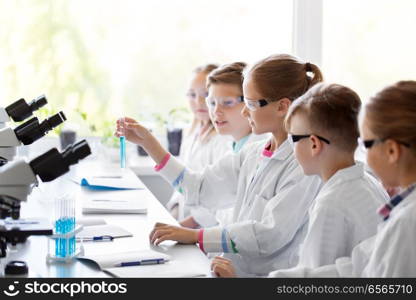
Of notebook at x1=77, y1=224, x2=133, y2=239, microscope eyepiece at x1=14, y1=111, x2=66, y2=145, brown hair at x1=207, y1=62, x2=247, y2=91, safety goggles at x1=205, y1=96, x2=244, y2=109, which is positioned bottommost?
notebook at x1=77, y1=224, x2=133, y2=239

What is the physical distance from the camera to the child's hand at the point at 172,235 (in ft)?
7.80

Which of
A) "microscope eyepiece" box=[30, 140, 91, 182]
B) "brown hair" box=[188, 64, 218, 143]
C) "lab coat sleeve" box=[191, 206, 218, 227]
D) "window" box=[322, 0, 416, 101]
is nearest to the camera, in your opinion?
"microscope eyepiece" box=[30, 140, 91, 182]

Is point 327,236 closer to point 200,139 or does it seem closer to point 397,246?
point 397,246

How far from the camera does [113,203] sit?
3035 millimetres

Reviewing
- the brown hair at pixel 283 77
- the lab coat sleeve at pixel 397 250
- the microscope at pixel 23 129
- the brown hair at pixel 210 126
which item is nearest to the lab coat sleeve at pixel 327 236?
the lab coat sleeve at pixel 397 250

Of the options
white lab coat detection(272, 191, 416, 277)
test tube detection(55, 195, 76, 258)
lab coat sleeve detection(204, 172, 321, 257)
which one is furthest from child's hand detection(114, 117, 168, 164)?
white lab coat detection(272, 191, 416, 277)

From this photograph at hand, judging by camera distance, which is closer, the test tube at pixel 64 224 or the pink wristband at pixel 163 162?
the test tube at pixel 64 224

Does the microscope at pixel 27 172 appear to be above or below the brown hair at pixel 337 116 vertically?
below

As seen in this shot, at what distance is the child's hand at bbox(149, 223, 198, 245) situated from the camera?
2.38 meters

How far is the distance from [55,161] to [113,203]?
1224mm

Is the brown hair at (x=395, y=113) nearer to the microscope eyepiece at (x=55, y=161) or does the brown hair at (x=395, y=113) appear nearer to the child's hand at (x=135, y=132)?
the microscope eyepiece at (x=55, y=161)

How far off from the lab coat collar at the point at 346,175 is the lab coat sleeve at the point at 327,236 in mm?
94

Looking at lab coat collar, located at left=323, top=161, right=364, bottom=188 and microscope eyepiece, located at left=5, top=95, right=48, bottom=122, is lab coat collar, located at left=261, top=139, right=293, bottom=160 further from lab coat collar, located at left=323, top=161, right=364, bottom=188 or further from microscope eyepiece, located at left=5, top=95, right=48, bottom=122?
microscope eyepiece, located at left=5, top=95, right=48, bottom=122

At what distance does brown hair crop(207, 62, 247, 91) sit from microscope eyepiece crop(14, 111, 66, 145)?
111cm
